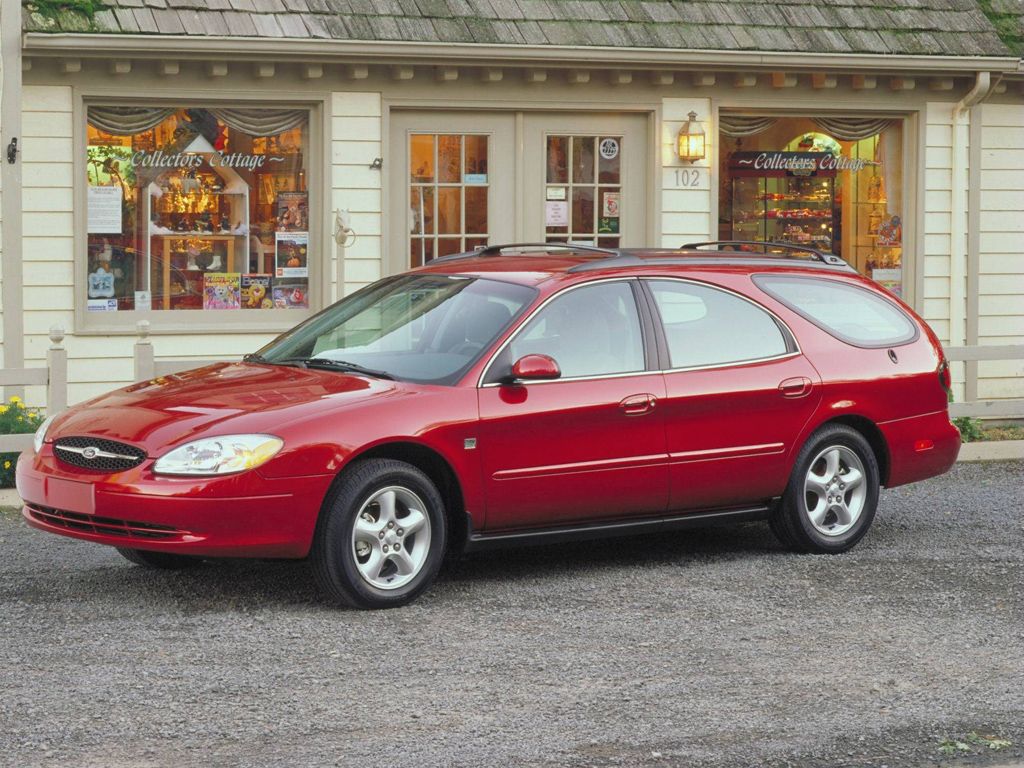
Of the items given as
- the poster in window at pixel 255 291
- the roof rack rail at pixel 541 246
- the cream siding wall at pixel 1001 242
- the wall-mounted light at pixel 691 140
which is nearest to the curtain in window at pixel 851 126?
the cream siding wall at pixel 1001 242

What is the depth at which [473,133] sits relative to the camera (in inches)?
530

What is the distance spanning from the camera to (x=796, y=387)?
8.26 m

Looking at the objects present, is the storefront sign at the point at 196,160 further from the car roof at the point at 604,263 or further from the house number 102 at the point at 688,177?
the car roof at the point at 604,263

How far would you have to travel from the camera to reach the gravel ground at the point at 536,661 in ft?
17.0

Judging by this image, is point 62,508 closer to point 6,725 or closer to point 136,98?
point 6,725

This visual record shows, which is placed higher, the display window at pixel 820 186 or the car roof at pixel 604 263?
the display window at pixel 820 186

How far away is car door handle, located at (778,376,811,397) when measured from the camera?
8.22 metres

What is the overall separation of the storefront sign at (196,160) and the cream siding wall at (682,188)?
315cm

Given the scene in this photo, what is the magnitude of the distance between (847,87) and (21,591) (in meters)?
9.06

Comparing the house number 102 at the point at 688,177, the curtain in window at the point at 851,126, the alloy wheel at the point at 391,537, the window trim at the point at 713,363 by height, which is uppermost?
the curtain in window at the point at 851,126

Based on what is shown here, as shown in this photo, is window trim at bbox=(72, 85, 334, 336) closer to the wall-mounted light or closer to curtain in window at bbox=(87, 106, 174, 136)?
curtain in window at bbox=(87, 106, 174, 136)

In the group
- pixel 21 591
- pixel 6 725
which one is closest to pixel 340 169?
pixel 21 591

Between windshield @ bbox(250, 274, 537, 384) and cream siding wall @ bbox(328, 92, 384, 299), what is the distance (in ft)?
15.4

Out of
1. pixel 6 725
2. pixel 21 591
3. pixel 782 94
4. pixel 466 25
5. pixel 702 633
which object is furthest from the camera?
pixel 782 94
